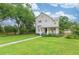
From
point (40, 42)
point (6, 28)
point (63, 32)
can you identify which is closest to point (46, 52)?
point (40, 42)

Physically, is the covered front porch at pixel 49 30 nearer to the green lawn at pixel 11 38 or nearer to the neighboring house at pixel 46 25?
the neighboring house at pixel 46 25

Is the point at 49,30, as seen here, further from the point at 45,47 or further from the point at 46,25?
the point at 45,47

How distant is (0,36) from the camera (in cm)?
271

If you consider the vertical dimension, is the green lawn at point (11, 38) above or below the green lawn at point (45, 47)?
above

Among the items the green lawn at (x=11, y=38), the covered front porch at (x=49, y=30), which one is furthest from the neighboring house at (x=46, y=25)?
the green lawn at (x=11, y=38)

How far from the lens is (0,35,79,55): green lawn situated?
2.63 m

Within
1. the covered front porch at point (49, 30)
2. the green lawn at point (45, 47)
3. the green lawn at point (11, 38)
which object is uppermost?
the covered front porch at point (49, 30)

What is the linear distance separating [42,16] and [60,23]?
219mm

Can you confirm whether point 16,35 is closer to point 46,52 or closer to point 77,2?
point 46,52

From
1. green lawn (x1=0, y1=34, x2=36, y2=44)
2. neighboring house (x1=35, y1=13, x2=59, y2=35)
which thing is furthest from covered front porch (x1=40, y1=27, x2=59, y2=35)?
green lawn (x1=0, y1=34, x2=36, y2=44)

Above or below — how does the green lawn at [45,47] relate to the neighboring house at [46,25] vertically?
below

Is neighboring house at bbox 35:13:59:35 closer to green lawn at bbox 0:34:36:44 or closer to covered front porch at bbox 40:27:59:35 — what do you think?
covered front porch at bbox 40:27:59:35

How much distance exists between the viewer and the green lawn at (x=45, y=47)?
8.64 ft

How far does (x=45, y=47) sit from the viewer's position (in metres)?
2.65
